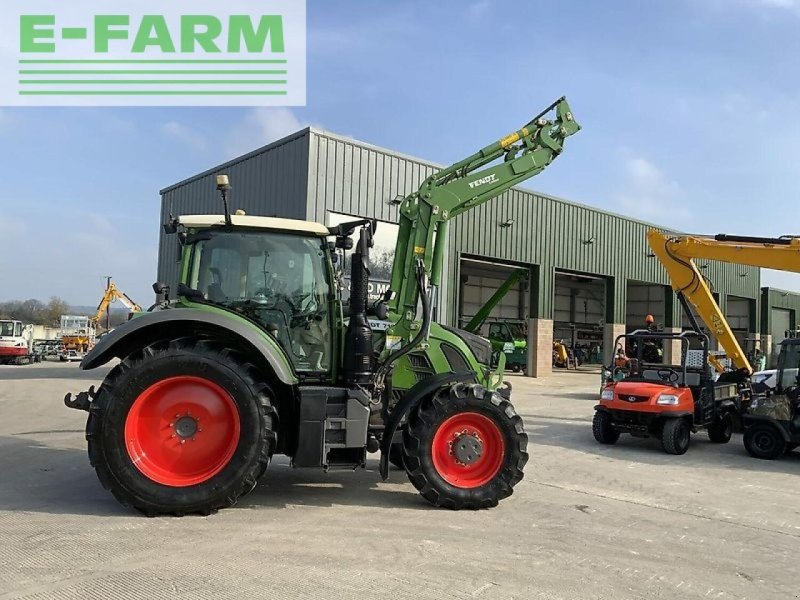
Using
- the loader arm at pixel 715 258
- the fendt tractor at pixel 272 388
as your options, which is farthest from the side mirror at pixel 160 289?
the loader arm at pixel 715 258

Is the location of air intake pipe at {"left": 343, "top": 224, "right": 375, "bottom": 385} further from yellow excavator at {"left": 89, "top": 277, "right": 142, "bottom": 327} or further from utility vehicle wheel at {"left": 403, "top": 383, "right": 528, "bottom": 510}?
yellow excavator at {"left": 89, "top": 277, "right": 142, "bottom": 327}

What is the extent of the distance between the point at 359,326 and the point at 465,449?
5.13 feet

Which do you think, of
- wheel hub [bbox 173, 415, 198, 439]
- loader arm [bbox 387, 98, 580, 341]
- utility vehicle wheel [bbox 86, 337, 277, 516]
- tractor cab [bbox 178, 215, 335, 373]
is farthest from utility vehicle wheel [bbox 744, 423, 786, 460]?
wheel hub [bbox 173, 415, 198, 439]

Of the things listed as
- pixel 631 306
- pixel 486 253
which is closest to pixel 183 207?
pixel 486 253

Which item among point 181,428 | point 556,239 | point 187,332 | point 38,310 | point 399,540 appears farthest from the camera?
point 38,310

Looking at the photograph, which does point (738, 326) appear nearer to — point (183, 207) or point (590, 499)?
point (183, 207)

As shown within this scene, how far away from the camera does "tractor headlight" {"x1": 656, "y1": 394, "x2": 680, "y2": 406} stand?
9766mm

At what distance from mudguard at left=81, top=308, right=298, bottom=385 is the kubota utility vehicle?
6.51 m

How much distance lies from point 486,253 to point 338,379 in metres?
16.8

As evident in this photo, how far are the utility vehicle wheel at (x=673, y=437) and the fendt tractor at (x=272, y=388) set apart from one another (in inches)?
187

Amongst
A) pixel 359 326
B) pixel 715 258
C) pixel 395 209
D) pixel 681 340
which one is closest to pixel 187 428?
pixel 359 326

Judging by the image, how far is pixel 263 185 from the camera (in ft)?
58.1

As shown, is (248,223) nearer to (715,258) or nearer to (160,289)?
(160,289)

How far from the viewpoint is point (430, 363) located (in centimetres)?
679
